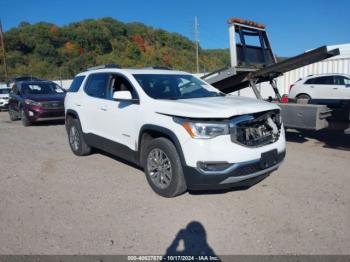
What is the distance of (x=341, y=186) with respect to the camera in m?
4.86

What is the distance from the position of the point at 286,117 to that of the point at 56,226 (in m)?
5.12

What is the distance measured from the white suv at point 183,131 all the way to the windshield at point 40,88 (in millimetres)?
7781

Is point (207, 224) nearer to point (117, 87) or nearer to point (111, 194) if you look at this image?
point (111, 194)

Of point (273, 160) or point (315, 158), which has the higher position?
point (273, 160)

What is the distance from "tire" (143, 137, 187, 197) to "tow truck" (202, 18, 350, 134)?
142 inches

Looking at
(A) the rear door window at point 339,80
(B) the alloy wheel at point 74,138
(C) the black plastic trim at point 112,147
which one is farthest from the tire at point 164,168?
(A) the rear door window at point 339,80

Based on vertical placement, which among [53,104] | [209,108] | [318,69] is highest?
[318,69]

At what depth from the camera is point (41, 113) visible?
38.2 feet

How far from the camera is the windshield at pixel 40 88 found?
12742 millimetres

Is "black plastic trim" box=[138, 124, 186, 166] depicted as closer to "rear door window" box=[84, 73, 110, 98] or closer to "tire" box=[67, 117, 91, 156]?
"rear door window" box=[84, 73, 110, 98]

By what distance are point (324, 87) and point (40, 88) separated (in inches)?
474

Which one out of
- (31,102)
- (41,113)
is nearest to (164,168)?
(41,113)

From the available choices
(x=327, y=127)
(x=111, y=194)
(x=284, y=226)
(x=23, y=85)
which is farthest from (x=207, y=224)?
(x=23, y=85)

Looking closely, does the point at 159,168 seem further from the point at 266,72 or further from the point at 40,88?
the point at 40,88
